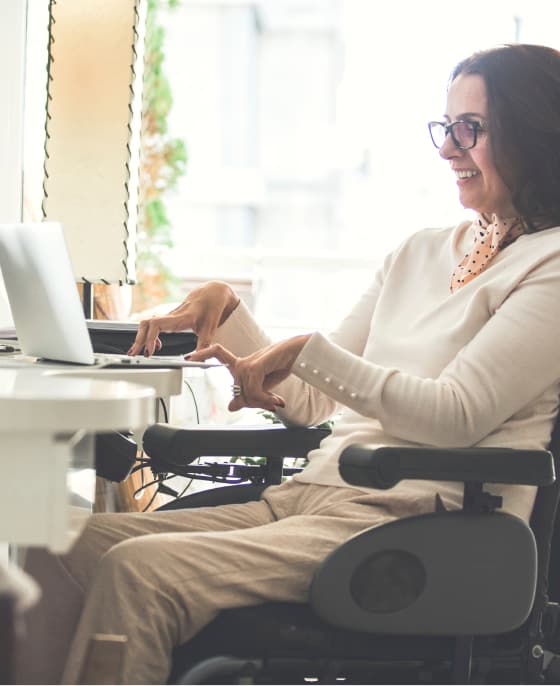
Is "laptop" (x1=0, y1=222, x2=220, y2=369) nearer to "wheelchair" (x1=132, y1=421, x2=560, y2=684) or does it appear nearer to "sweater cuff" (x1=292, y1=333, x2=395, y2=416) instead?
"sweater cuff" (x1=292, y1=333, x2=395, y2=416)

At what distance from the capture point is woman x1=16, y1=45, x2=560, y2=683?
1.09 meters

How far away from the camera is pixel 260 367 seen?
4.26 ft

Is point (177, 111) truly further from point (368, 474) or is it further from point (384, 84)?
point (368, 474)

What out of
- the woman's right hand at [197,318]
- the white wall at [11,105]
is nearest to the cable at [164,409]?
the woman's right hand at [197,318]

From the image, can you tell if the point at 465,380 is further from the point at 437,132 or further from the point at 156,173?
the point at 156,173

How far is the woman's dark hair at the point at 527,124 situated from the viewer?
138 cm

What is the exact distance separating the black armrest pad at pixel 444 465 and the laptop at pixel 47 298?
328mm

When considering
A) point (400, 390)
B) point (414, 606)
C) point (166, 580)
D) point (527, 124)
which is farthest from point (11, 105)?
point (414, 606)

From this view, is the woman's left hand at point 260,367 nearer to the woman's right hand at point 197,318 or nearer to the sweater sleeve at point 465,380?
the sweater sleeve at point 465,380

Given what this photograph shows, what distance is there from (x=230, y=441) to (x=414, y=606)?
1.52ft

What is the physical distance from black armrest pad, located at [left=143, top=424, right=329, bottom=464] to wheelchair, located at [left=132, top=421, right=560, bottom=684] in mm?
402

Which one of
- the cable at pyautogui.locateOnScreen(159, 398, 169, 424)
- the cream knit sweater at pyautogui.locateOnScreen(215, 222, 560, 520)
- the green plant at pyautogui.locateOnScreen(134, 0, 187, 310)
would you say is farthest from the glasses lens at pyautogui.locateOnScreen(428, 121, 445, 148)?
the green plant at pyautogui.locateOnScreen(134, 0, 187, 310)

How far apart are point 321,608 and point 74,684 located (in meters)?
0.27

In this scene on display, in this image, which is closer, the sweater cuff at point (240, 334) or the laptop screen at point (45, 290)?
the laptop screen at point (45, 290)
